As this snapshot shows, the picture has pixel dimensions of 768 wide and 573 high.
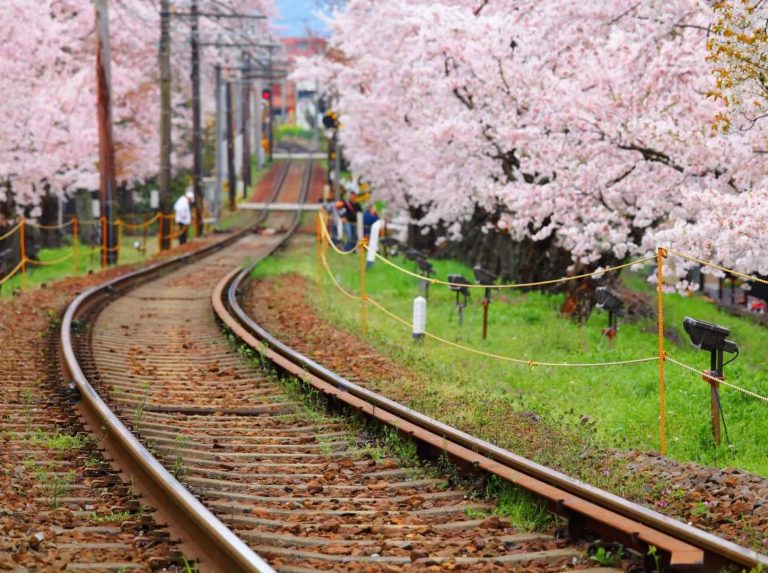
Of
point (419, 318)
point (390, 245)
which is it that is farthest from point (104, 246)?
point (419, 318)

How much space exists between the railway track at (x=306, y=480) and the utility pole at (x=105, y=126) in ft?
53.3

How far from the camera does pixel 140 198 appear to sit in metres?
61.1

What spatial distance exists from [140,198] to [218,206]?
35.0 ft

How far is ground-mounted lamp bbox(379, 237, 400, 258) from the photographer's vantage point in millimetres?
31000

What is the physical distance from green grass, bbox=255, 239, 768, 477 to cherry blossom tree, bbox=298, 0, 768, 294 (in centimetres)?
143

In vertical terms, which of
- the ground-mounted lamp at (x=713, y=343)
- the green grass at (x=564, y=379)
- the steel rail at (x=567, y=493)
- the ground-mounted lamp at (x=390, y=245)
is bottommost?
the ground-mounted lamp at (x=390, y=245)

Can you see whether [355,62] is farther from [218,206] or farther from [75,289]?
[75,289]

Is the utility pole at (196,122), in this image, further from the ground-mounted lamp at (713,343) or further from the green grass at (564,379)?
Answer: the ground-mounted lamp at (713,343)

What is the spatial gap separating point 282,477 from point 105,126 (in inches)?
900

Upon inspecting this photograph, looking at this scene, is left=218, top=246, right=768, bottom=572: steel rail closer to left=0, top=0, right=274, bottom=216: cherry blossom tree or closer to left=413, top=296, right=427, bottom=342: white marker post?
left=413, top=296, right=427, bottom=342: white marker post

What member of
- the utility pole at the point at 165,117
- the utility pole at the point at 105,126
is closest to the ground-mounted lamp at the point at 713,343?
the utility pole at the point at 105,126

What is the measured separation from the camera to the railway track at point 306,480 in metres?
5.91

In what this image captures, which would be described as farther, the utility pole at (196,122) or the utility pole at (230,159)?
the utility pole at (230,159)

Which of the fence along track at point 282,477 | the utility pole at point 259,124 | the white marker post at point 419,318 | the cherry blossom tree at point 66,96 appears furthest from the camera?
the utility pole at point 259,124
